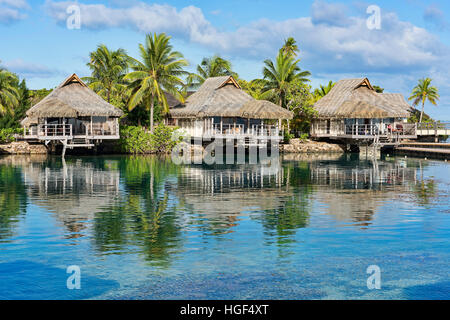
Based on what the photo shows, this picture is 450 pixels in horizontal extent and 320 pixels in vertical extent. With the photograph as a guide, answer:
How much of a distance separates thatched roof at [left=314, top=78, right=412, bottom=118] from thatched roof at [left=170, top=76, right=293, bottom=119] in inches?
240

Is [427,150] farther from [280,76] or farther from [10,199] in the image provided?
[10,199]

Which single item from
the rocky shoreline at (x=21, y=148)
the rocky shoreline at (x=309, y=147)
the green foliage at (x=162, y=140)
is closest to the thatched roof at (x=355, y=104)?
the rocky shoreline at (x=309, y=147)

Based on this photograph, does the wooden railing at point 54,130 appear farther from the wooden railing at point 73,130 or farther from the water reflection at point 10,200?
the water reflection at point 10,200

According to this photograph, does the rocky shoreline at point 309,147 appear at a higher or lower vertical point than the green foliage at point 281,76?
lower

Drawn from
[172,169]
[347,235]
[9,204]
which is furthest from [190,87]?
[347,235]

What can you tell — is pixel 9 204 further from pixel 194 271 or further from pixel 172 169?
pixel 172 169

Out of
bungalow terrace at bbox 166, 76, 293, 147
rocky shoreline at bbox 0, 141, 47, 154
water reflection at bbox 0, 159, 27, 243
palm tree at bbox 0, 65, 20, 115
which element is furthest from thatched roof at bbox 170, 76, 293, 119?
water reflection at bbox 0, 159, 27, 243

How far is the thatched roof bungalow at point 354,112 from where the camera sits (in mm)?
48031

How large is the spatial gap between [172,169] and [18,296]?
23.3m

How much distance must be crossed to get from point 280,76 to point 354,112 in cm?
782

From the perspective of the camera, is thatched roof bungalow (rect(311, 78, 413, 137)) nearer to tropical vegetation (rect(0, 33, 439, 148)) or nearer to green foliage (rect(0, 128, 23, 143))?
tropical vegetation (rect(0, 33, 439, 148))

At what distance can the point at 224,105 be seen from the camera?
45.9 metres

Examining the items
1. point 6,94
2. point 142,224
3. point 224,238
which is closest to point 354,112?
point 6,94

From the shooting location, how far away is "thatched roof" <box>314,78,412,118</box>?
47.8 meters
